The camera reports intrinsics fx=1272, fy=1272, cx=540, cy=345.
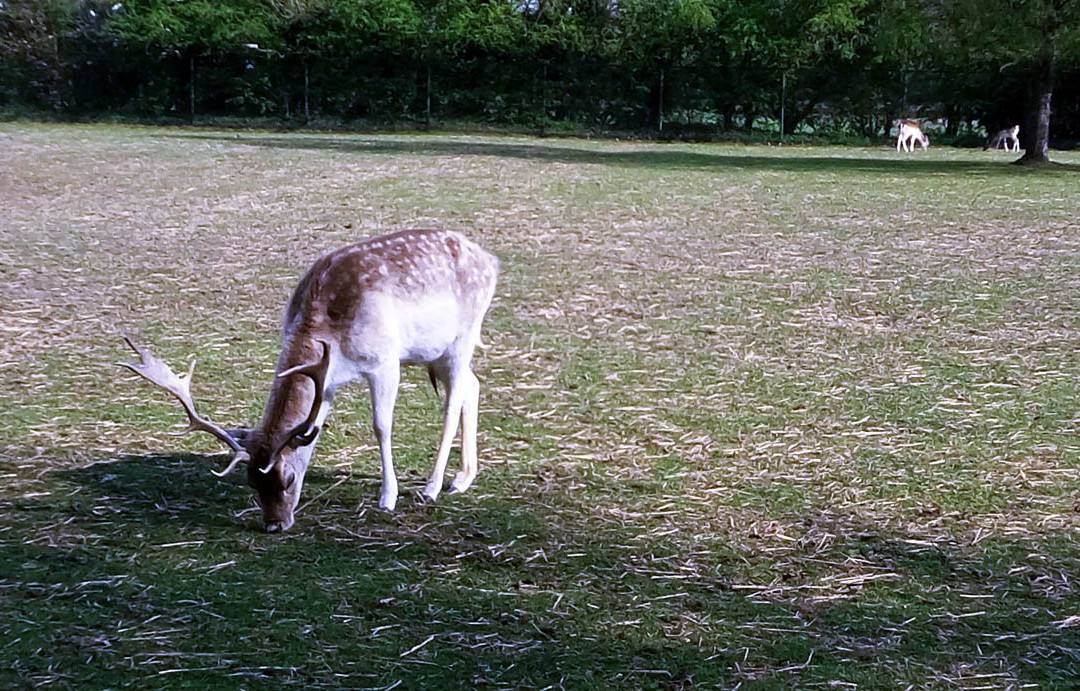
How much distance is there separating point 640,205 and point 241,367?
372 inches

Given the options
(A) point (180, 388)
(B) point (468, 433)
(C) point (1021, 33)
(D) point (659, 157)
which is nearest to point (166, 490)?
(A) point (180, 388)

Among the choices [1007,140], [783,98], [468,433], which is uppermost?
[783,98]

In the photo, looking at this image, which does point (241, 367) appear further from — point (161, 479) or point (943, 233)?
point (943, 233)

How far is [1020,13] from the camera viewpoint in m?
21.4

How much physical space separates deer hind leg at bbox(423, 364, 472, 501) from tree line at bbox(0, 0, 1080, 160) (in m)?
30.4

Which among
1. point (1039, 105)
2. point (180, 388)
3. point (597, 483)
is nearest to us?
point (180, 388)

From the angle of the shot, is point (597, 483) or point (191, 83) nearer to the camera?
point (597, 483)

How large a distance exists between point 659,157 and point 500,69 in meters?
11.5

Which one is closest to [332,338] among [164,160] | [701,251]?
[701,251]

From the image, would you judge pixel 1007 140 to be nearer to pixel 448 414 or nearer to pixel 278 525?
pixel 448 414

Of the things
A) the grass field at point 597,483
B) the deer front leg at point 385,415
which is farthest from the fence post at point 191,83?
the deer front leg at point 385,415

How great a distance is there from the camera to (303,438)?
4.90 metres

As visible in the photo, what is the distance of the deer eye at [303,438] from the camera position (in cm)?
488

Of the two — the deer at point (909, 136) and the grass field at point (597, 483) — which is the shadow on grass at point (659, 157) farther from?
the grass field at point (597, 483)
